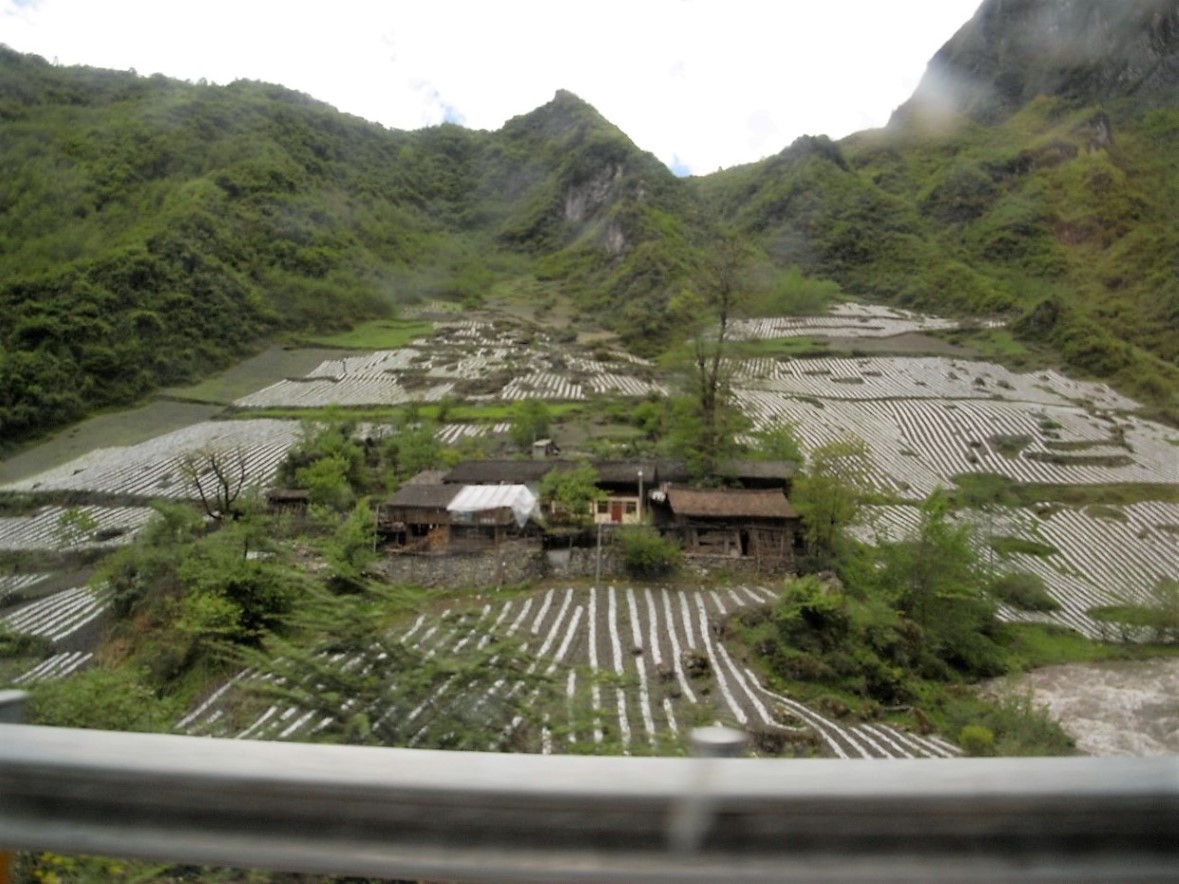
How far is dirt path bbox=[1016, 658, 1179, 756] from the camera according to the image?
4.81 meters

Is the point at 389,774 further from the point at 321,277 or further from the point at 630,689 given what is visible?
the point at 321,277

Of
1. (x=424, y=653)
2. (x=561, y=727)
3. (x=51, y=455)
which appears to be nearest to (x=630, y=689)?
(x=561, y=727)

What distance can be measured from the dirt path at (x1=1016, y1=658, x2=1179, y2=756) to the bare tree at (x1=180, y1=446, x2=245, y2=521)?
1122 centimetres

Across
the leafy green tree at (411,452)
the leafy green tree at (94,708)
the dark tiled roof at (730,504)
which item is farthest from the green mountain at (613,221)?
the leafy green tree at (94,708)

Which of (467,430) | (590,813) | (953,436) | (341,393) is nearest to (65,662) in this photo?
(590,813)

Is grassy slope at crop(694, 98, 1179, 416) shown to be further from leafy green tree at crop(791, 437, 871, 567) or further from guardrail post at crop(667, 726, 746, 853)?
guardrail post at crop(667, 726, 746, 853)

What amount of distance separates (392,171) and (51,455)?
178 ft

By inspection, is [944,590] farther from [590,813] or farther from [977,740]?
[590,813]

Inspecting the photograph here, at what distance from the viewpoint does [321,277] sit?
1200 inches

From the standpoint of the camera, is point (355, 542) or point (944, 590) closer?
point (355, 542)

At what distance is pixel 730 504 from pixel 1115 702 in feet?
25.0

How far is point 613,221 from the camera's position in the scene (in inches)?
2024

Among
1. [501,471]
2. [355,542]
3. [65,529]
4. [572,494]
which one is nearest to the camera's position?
[355,542]

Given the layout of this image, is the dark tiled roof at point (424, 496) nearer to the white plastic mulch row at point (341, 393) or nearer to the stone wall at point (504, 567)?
the stone wall at point (504, 567)
